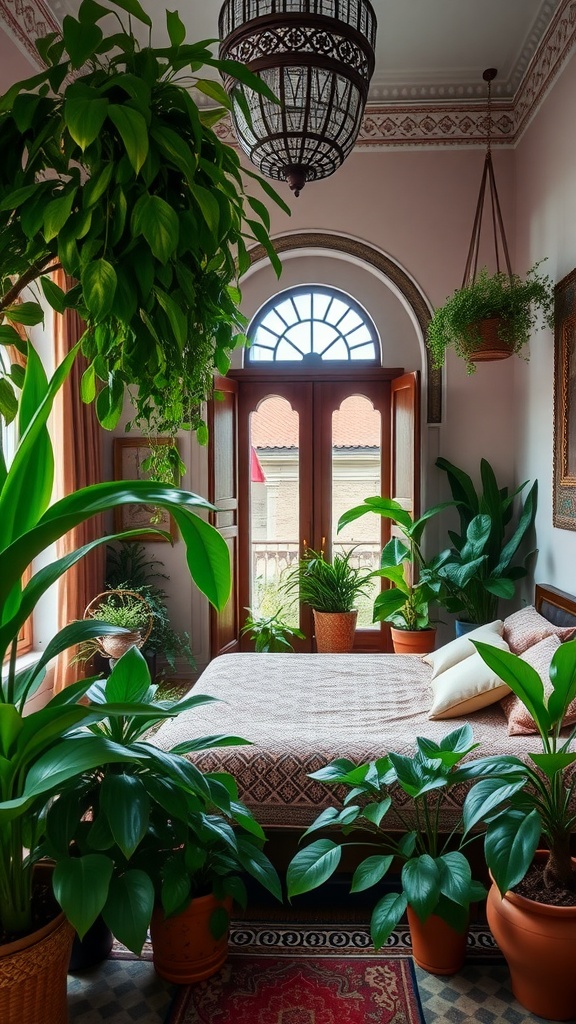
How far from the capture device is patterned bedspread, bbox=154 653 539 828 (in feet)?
7.58

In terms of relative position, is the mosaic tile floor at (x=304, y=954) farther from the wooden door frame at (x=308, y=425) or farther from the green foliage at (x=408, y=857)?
the wooden door frame at (x=308, y=425)

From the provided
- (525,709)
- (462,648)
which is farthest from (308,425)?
(525,709)

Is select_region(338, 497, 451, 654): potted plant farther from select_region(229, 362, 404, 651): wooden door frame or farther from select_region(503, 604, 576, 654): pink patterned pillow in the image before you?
select_region(503, 604, 576, 654): pink patterned pillow

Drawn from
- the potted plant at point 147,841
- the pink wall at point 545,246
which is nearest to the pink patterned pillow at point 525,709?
the potted plant at point 147,841

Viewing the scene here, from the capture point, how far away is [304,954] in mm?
2096

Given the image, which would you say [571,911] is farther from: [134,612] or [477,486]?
[477,486]

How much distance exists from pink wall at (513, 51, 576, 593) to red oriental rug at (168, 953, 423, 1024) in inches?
89.8

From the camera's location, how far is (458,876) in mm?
1804

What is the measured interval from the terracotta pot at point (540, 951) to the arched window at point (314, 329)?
4.03m

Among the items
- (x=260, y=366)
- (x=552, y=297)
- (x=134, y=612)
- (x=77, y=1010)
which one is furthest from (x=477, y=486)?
(x=77, y=1010)

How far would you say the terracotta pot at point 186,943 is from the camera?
74.7 inches

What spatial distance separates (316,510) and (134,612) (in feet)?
5.36

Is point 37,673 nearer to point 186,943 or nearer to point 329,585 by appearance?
point 186,943

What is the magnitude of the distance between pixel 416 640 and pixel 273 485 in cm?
165
